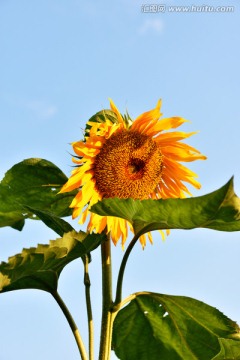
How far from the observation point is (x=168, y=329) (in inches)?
71.4

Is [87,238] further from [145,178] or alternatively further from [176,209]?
[145,178]

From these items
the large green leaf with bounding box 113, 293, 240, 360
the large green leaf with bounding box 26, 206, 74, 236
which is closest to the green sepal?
the large green leaf with bounding box 26, 206, 74, 236

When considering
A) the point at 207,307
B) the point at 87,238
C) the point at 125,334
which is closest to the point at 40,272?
the point at 87,238

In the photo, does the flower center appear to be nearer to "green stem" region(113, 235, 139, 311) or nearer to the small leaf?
"green stem" region(113, 235, 139, 311)

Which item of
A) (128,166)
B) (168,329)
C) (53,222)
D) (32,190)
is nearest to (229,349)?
(168,329)

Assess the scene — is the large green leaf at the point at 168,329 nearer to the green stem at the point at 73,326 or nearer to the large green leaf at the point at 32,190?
the green stem at the point at 73,326

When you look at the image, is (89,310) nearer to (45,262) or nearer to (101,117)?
(45,262)

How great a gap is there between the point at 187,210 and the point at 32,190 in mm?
671

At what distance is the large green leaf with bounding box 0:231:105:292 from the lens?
1539 millimetres

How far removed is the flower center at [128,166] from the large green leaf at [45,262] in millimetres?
260

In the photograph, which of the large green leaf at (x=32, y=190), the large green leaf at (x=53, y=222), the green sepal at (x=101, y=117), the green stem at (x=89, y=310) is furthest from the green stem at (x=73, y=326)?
the green sepal at (x=101, y=117)

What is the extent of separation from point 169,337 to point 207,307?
14 cm

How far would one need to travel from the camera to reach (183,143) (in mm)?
1902

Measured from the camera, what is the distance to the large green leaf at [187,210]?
1.39 m
